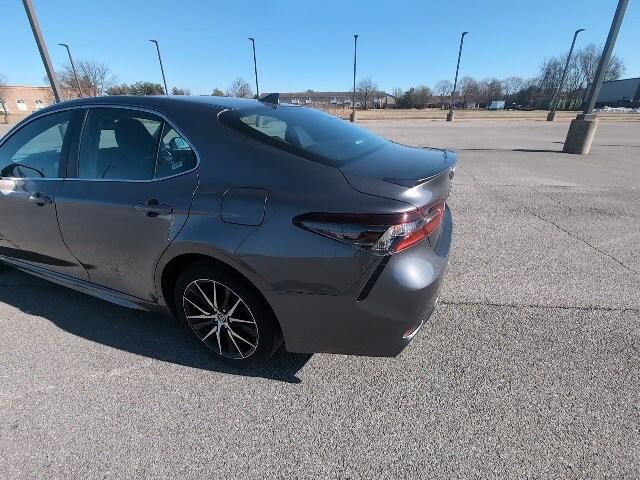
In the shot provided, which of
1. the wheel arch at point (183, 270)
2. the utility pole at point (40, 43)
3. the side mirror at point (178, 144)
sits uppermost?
the utility pole at point (40, 43)

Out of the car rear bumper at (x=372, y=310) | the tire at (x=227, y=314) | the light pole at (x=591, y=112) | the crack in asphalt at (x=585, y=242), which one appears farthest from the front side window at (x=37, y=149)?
the light pole at (x=591, y=112)

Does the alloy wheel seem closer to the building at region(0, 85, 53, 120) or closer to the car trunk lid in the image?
the car trunk lid

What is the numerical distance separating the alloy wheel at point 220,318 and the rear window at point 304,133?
3.06 feet

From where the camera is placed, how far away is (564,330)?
8.80 feet

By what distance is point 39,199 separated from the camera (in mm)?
2768

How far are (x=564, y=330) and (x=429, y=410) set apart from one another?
137 cm

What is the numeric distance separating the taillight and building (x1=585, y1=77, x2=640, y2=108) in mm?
103779

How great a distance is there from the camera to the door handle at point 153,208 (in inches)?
86.0

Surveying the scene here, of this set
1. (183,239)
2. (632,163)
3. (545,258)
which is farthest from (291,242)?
(632,163)

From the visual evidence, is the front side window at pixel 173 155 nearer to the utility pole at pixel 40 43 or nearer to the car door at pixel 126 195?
the car door at pixel 126 195

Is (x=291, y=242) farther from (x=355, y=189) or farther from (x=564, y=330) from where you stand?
(x=564, y=330)

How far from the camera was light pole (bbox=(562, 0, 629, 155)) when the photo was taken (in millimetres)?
9219

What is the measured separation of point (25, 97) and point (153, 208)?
307 feet

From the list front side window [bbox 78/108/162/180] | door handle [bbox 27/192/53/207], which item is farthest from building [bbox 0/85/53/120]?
front side window [bbox 78/108/162/180]
